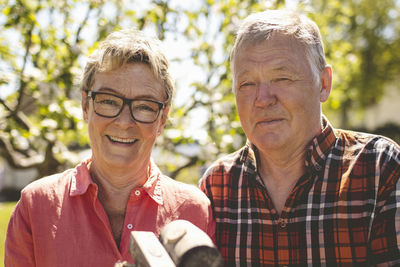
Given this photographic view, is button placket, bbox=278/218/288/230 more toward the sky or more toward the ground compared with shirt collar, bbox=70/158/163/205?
more toward the ground

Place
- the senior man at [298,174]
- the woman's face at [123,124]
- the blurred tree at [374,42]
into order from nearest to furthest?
the senior man at [298,174] < the woman's face at [123,124] < the blurred tree at [374,42]

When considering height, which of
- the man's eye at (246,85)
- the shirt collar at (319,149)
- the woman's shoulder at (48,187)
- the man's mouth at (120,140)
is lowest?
the woman's shoulder at (48,187)

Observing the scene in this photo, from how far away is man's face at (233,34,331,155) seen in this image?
252 centimetres

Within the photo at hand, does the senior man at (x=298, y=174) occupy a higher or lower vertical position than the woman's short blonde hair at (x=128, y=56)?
lower

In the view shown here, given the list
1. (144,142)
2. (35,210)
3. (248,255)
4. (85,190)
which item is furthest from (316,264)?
(35,210)

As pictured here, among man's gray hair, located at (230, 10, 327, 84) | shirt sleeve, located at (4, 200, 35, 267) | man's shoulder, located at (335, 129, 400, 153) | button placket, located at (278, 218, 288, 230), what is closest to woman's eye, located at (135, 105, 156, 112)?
man's gray hair, located at (230, 10, 327, 84)

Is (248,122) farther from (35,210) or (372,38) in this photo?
(372,38)

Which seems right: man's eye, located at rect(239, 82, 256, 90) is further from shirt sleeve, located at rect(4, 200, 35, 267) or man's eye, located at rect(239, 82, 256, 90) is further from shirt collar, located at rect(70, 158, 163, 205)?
shirt sleeve, located at rect(4, 200, 35, 267)

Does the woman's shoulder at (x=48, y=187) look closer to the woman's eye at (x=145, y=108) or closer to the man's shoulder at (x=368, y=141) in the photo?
the woman's eye at (x=145, y=108)

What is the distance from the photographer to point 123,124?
2471 mm

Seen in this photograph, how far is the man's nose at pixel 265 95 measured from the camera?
251 cm

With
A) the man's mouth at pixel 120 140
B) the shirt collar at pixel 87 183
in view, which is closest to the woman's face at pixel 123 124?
the man's mouth at pixel 120 140

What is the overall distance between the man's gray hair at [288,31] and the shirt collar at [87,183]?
967 mm

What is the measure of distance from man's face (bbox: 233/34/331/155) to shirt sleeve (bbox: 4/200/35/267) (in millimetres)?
1388
